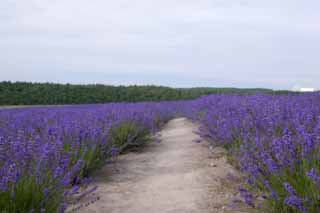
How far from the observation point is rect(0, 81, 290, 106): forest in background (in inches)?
909

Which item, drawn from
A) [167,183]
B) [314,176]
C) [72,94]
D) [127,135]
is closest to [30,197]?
[314,176]

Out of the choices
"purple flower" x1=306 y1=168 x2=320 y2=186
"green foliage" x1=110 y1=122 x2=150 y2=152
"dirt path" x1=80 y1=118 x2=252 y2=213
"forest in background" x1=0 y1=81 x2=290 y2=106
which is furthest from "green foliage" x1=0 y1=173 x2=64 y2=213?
"forest in background" x1=0 y1=81 x2=290 y2=106

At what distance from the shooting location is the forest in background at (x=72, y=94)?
2309 centimetres

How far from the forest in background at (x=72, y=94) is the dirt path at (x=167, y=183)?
55.9ft

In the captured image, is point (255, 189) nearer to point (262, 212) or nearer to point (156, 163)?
point (262, 212)

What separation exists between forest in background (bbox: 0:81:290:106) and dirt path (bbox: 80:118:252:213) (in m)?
17.1

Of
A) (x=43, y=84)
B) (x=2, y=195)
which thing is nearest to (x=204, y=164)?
(x=2, y=195)

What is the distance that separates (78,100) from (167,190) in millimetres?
21333

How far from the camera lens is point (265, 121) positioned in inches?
150

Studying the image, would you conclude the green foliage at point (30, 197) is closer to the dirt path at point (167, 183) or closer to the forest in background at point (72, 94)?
the dirt path at point (167, 183)

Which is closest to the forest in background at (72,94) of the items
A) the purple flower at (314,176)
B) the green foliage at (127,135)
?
the green foliage at (127,135)

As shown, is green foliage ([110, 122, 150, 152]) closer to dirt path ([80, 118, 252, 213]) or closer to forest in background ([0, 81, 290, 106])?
dirt path ([80, 118, 252, 213])

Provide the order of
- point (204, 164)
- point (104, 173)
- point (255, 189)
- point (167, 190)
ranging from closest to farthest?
point (255, 189) < point (167, 190) < point (104, 173) < point (204, 164)

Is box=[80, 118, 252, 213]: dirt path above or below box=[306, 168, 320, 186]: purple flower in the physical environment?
below
